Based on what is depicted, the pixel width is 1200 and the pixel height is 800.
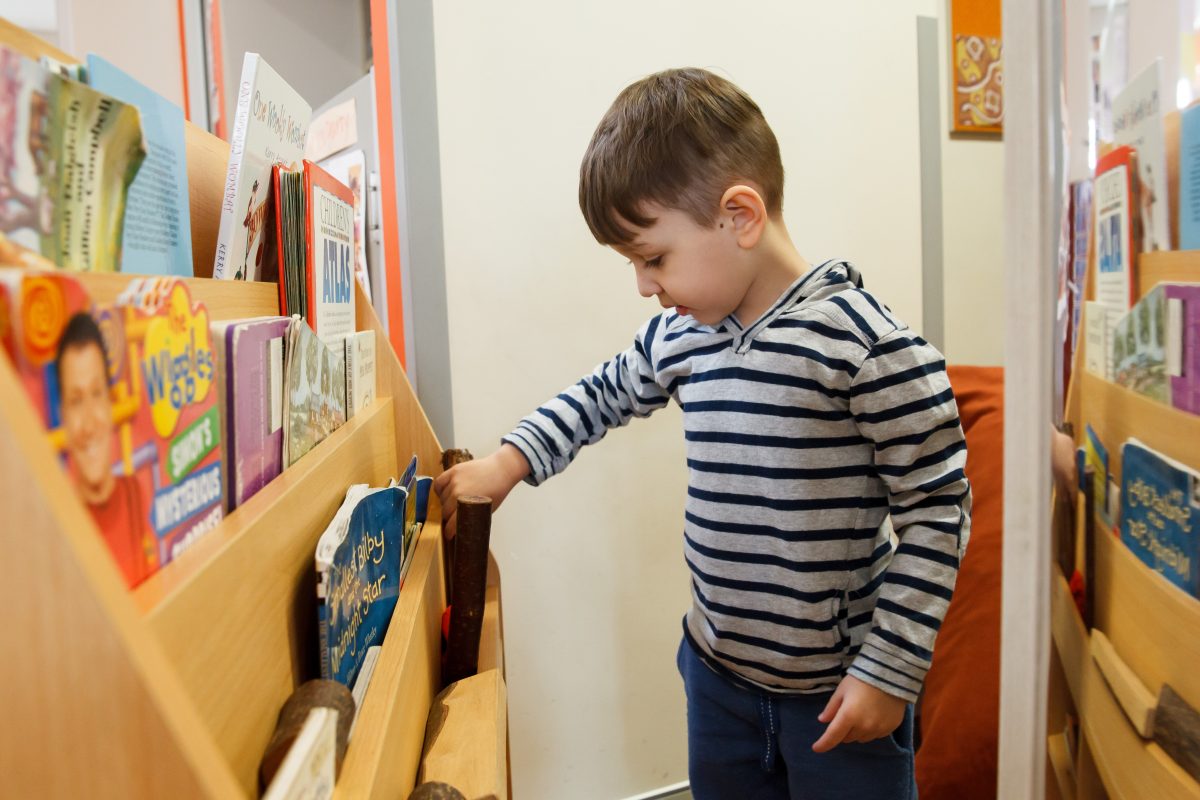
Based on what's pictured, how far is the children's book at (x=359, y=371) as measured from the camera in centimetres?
68

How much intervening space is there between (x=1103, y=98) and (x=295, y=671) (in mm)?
468

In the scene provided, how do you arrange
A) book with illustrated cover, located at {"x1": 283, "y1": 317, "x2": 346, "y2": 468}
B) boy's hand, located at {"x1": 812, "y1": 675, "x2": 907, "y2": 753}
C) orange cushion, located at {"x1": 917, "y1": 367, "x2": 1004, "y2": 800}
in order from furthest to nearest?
orange cushion, located at {"x1": 917, "y1": 367, "x2": 1004, "y2": 800} < boy's hand, located at {"x1": 812, "y1": 675, "x2": 907, "y2": 753} < book with illustrated cover, located at {"x1": 283, "y1": 317, "x2": 346, "y2": 468}

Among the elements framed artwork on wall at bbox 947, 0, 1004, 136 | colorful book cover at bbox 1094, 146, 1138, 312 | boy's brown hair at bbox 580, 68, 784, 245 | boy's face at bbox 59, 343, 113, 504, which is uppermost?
framed artwork on wall at bbox 947, 0, 1004, 136

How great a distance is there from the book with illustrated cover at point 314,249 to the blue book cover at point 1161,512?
0.53m

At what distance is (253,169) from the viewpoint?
1.75 ft

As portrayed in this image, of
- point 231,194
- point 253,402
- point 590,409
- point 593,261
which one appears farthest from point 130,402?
point 593,261

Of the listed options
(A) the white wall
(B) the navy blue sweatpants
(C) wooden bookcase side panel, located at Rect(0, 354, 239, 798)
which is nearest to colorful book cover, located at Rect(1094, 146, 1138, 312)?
(C) wooden bookcase side panel, located at Rect(0, 354, 239, 798)

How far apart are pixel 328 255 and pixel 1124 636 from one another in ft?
1.93

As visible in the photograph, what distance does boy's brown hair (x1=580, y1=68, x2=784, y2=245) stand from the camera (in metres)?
0.77

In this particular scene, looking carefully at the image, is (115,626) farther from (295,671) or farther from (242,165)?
(242,165)

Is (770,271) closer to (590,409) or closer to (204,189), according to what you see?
(590,409)

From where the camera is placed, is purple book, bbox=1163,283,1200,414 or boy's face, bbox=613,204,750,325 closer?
purple book, bbox=1163,283,1200,414

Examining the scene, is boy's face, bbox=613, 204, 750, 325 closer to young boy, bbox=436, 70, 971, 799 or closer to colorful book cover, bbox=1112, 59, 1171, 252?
young boy, bbox=436, 70, 971, 799

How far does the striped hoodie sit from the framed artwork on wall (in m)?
0.88
